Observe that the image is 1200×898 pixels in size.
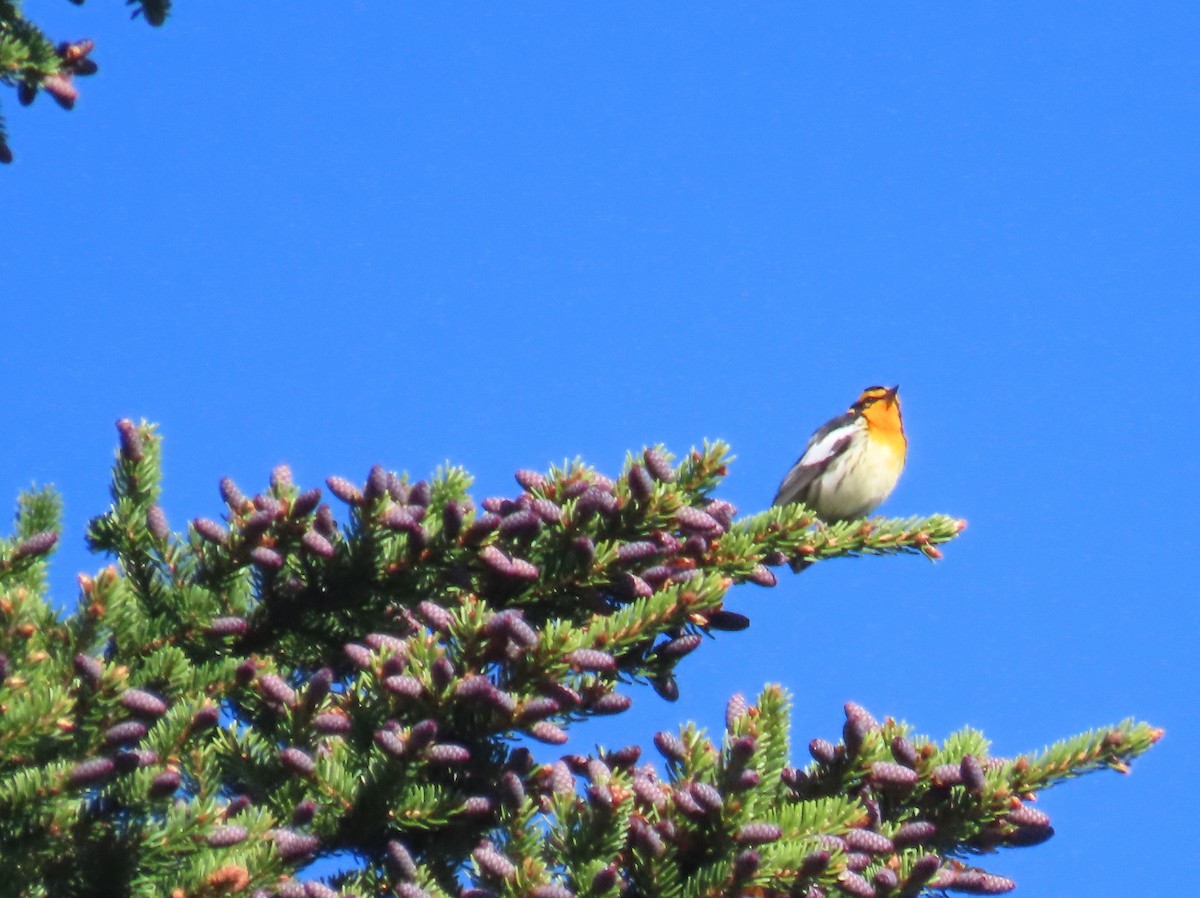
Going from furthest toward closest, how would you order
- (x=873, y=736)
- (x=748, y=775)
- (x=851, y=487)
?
(x=851, y=487) → (x=873, y=736) → (x=748, y=775)

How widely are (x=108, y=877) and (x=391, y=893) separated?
490mm

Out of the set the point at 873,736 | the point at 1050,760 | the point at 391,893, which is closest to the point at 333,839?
the point at 391,893

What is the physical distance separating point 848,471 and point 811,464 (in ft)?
0.95

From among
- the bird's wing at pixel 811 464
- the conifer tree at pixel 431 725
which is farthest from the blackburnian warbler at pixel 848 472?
the conifer tree at pixel 431 725

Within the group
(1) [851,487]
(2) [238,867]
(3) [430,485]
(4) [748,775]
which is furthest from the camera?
(1) [851,487]

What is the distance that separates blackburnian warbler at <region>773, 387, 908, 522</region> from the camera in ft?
29.4

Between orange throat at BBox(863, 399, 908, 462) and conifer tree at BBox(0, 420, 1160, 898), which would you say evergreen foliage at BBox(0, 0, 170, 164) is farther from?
orange throat at BBox(863, 399, 908, 462)

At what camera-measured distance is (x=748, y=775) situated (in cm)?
253

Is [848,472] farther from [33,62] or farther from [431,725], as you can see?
[431,725]

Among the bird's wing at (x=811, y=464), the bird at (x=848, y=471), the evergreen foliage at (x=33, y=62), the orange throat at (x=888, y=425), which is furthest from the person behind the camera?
the orange throat at (x=888, y=425)

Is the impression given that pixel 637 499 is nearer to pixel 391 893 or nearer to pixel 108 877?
pixel 391 893

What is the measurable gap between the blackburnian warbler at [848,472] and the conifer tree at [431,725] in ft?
18.6

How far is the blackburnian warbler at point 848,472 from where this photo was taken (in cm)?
897

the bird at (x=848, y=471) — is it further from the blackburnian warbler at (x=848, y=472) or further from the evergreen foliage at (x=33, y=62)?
the evergreen foliage at (x=33, y=62)
